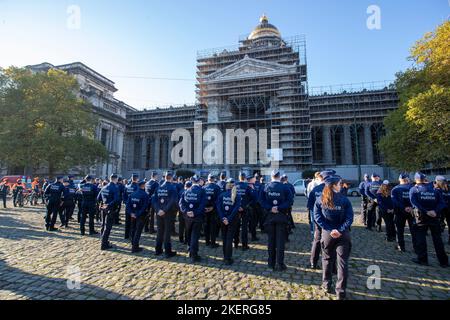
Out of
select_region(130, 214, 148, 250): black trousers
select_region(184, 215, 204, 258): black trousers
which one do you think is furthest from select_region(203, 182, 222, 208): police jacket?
select_region(130, 214, 148, 250): black trousers

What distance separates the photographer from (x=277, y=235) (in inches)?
217

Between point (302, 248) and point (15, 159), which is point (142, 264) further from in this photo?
point (15, 159)

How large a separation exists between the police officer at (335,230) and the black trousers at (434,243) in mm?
3295

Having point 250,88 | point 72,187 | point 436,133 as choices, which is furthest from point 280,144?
point 72,187

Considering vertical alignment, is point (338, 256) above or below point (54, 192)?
below

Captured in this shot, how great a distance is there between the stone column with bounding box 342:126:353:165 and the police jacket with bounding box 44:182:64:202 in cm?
4758

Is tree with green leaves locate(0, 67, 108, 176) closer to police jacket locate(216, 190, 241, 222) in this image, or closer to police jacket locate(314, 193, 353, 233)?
police jacket locate(216, 190, 241, 222)

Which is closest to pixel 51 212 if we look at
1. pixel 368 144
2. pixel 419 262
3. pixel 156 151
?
pixel 419 262

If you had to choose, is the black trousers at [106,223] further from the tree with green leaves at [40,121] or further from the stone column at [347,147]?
the stone column at [347,147]

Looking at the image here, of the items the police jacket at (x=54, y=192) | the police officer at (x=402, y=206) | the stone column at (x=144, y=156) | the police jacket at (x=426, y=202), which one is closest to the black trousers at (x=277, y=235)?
the police jacket at (x=426, y=202)

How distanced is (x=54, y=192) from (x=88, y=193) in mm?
1736

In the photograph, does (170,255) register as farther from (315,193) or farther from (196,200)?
(315,193)

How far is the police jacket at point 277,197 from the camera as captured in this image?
5.54 metres
